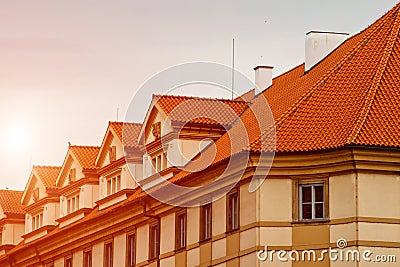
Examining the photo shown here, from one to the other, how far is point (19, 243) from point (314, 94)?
3765 centimetres

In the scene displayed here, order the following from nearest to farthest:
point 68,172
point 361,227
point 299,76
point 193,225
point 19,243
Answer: point 361,227 → point 193,225 → point 299,76 → point 68,172 → point 19,243

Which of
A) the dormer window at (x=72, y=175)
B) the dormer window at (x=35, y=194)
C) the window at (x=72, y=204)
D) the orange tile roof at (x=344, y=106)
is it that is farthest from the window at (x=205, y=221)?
the dormer window at (x=35, y=194)

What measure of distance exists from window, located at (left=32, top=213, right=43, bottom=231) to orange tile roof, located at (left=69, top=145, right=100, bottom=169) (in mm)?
6771

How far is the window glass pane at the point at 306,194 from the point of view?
2168 inches

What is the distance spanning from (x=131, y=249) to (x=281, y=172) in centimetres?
1701

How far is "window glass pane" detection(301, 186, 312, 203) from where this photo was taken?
5506 centimetres

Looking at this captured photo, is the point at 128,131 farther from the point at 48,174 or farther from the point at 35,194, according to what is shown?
the point at 35,194

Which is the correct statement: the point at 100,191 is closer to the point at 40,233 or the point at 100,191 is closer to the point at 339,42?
the point at 40,233

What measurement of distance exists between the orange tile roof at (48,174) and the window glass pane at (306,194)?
3169 cm

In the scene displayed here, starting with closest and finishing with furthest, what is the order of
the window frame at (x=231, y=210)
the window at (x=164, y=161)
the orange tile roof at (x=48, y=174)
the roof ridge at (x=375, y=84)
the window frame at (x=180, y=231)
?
the roof ridge at (x=375, y=84) < the window frame at (x=231, y=210) < the window frame at (x=180, y=231) < the window at (x=164, y=161) < the orange tile roof at (x=48, y=174)

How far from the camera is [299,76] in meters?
65.9

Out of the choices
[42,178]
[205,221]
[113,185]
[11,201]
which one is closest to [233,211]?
[205,221]

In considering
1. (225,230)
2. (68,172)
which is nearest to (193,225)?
(225,230)

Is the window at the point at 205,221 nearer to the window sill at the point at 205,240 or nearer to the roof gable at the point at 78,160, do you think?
the window sill at the point at 205,240
